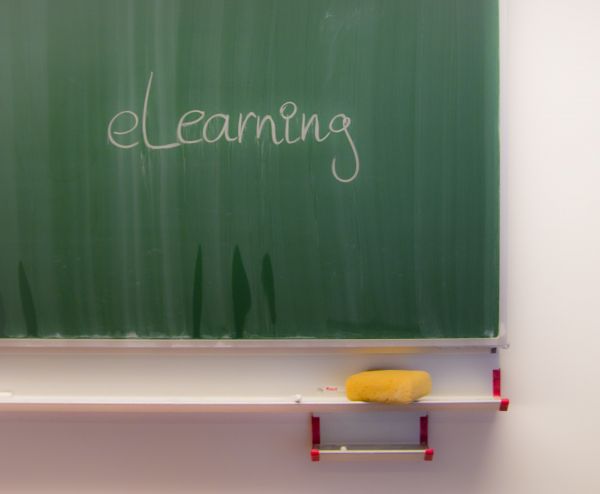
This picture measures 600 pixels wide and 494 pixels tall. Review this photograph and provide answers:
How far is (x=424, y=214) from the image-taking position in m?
1.32

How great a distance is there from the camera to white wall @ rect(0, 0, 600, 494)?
1.36 metres

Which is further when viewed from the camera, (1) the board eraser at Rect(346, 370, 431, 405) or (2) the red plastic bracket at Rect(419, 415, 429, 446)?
(2) the red plastic bracket at Rect(419, 415, 429, 446)

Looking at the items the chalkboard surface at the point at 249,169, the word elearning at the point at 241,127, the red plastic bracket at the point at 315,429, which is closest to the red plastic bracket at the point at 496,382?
the chalkboard surface at the point at 249,169

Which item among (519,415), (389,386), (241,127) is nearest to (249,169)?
(241,127)

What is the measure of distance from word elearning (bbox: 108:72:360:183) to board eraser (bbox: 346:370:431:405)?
19.4 inches

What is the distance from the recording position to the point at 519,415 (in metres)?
1.37

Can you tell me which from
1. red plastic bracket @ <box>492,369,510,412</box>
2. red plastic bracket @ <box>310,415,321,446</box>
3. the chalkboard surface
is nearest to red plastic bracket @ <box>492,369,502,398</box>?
red plastic bracket @ <box>492,369,510,412</box>

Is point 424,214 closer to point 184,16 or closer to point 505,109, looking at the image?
point 505,109

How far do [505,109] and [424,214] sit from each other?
13.7 inches

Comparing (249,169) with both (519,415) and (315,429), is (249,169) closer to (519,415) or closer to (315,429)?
(315,429)

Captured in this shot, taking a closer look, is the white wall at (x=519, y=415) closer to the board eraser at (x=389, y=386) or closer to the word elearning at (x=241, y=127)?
the board eraser at (x=389, y=386)

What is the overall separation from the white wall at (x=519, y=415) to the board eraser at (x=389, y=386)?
175 millimetres

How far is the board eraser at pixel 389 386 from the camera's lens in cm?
123

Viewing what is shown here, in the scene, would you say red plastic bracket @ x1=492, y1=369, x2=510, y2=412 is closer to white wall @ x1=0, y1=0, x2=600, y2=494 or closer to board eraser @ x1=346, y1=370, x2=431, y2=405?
white wall @ x1=0, y1=0, x2=600, y2=494
